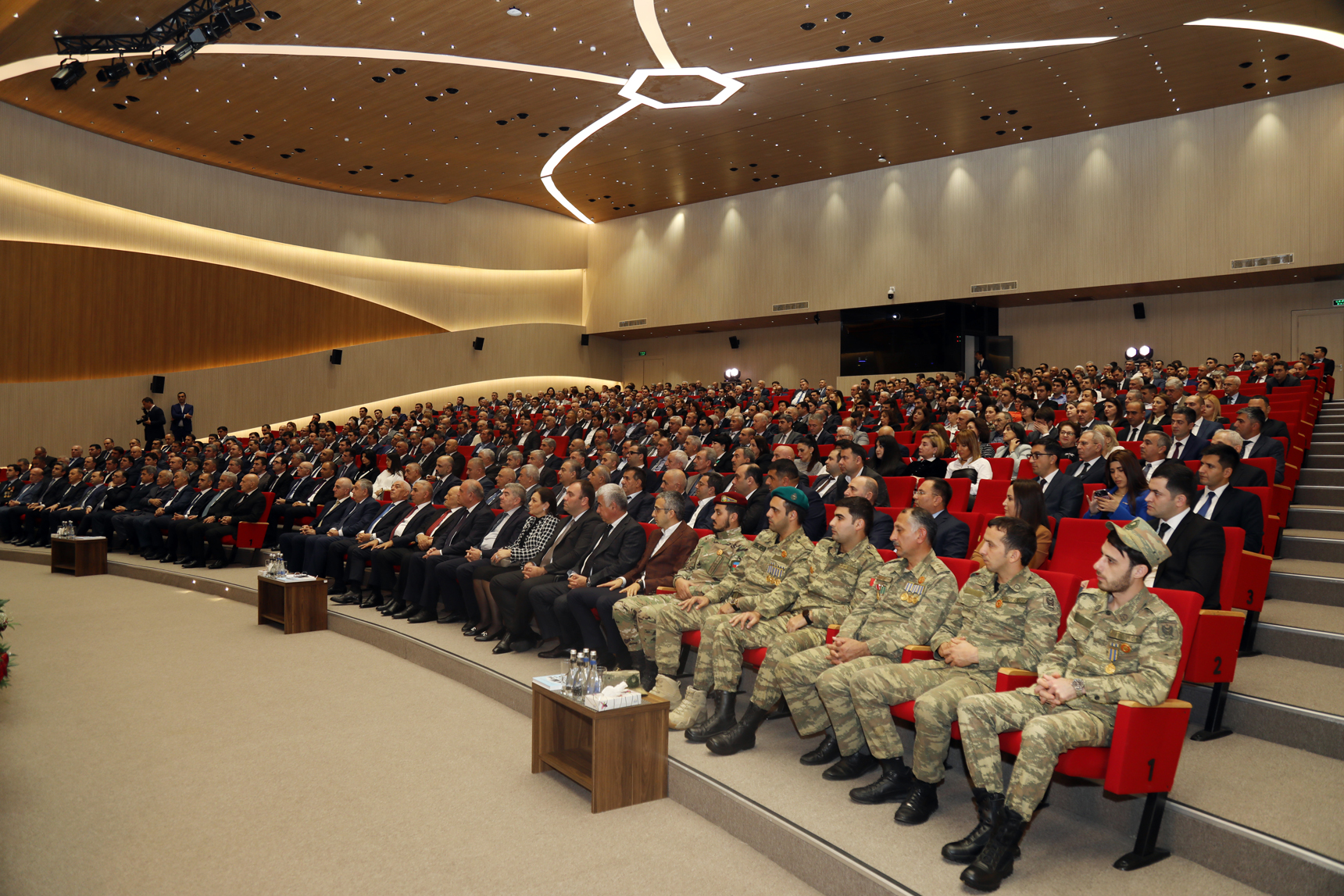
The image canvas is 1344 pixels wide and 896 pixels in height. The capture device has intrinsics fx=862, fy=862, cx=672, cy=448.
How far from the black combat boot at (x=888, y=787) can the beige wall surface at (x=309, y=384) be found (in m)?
13.2

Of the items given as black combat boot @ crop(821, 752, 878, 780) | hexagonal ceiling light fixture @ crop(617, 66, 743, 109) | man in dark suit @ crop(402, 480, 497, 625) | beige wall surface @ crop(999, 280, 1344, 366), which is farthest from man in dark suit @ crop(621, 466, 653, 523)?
beige wall surface @ crop(999, 280, 1344, 366)

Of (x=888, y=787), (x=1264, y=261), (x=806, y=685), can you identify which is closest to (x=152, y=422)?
(x=806, y=685)

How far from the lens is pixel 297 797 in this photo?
2.99 m

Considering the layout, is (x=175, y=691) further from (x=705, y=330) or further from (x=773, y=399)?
(x=705, y=330)

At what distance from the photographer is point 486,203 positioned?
17.0 meters

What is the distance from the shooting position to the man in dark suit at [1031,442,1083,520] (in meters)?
4.50

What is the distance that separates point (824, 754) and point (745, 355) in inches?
576

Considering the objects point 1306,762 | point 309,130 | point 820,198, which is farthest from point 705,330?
point 1306,762

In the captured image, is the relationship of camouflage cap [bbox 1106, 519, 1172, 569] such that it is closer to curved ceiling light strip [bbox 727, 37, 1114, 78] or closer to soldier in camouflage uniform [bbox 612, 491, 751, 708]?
soldier in camouflage uniform [bbox 612, 491, 751, 708]

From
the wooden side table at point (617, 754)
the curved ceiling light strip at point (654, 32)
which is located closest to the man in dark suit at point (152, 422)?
the curved ceiling light strip at point (654, 32)

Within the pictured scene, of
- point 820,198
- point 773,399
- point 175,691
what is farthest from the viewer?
point 820,198

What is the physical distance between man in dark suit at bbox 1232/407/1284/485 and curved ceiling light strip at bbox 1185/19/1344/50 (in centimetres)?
616

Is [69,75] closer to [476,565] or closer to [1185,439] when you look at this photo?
[476,565]

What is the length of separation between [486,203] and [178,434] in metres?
7.23
